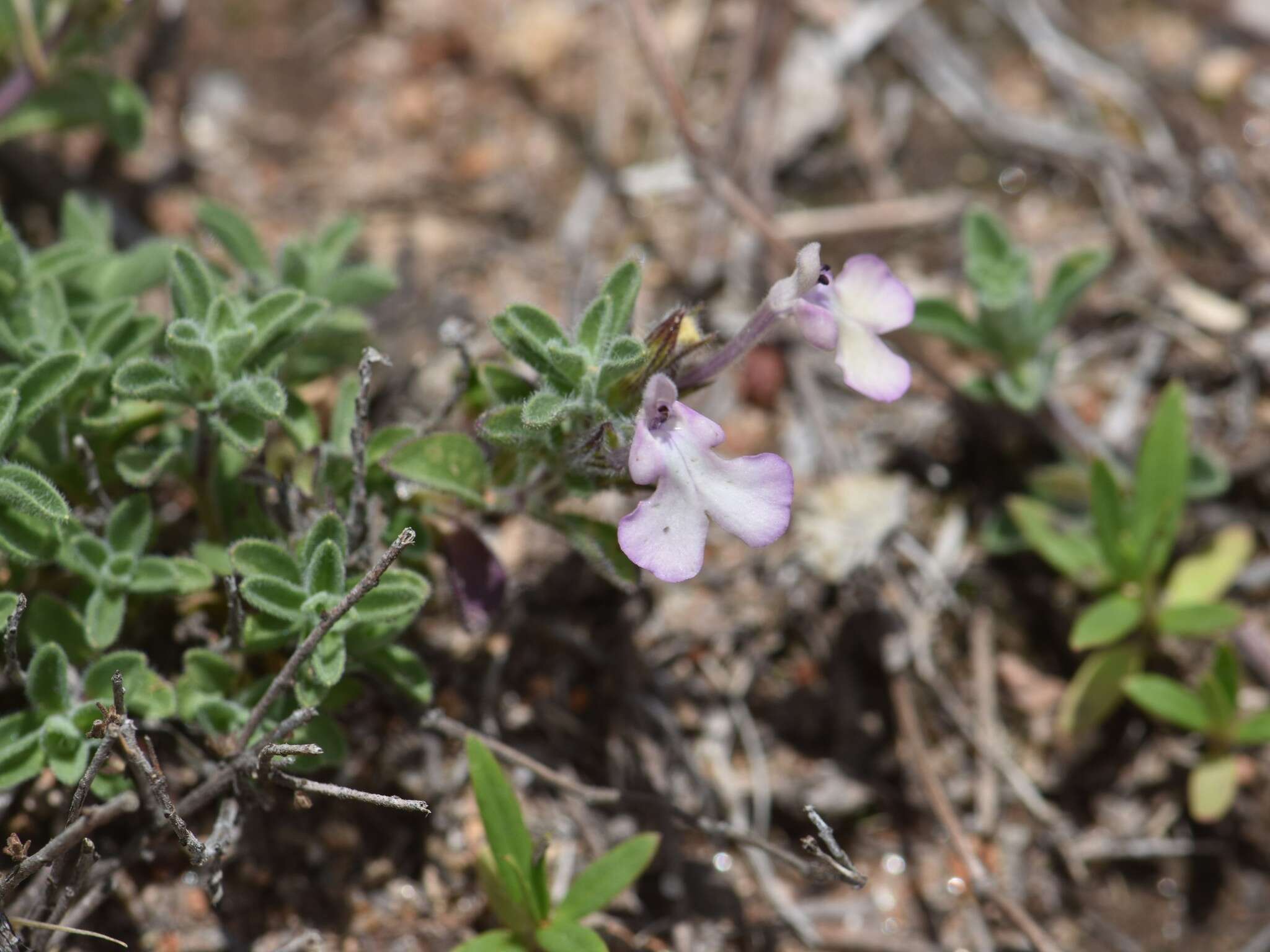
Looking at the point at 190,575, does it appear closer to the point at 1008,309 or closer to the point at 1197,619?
the point at 1008,309

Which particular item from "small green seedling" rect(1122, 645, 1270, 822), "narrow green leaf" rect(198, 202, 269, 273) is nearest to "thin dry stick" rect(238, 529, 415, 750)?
"narrow green leaf" rect(198, 202, 269, 273)

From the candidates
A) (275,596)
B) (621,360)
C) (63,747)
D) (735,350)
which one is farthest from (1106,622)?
(63,747)

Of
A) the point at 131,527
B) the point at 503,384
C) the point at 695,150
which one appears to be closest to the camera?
the point at 131,527

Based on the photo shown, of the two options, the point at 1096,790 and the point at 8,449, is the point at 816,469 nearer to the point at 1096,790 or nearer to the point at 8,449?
the point at 1096,790

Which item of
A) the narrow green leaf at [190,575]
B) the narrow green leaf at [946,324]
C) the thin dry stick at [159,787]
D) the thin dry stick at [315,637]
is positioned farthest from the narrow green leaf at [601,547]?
the narrow green leaf at [946,324]

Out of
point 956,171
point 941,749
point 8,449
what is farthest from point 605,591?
point 956,171

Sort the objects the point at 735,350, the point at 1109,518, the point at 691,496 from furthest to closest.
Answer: the point at 1109,518 → the point at 735,350 → the point at 691,496
